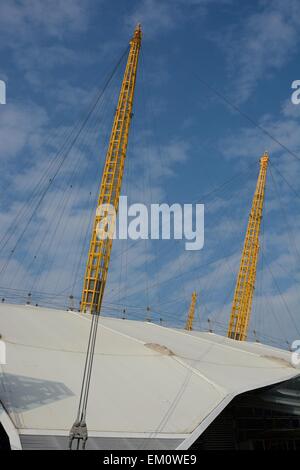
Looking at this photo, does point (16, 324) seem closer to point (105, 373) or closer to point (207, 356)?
point (105, 373)

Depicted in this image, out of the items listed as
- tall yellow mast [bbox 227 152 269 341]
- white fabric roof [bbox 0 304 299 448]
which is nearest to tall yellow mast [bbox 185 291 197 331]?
tall yellow mast [bbox 227 152 269 341]

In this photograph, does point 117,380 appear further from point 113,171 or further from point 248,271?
point 248,271

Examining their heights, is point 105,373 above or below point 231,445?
above

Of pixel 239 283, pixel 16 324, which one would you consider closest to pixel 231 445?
pixel 16 324

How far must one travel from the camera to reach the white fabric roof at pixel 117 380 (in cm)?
2264

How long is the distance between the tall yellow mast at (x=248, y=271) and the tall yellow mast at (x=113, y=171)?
40.8m

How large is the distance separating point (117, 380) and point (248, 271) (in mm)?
79886

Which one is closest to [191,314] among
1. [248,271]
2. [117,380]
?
[248,271]

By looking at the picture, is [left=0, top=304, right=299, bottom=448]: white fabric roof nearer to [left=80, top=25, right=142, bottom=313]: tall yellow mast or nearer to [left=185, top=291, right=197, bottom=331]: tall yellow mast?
[left=80, top=25, right=142, bottom=313]: tall yellow mast

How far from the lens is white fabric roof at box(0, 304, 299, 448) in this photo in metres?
22.6

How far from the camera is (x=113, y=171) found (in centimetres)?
7425

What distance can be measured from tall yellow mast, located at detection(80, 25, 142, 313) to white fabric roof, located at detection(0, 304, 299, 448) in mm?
27826
